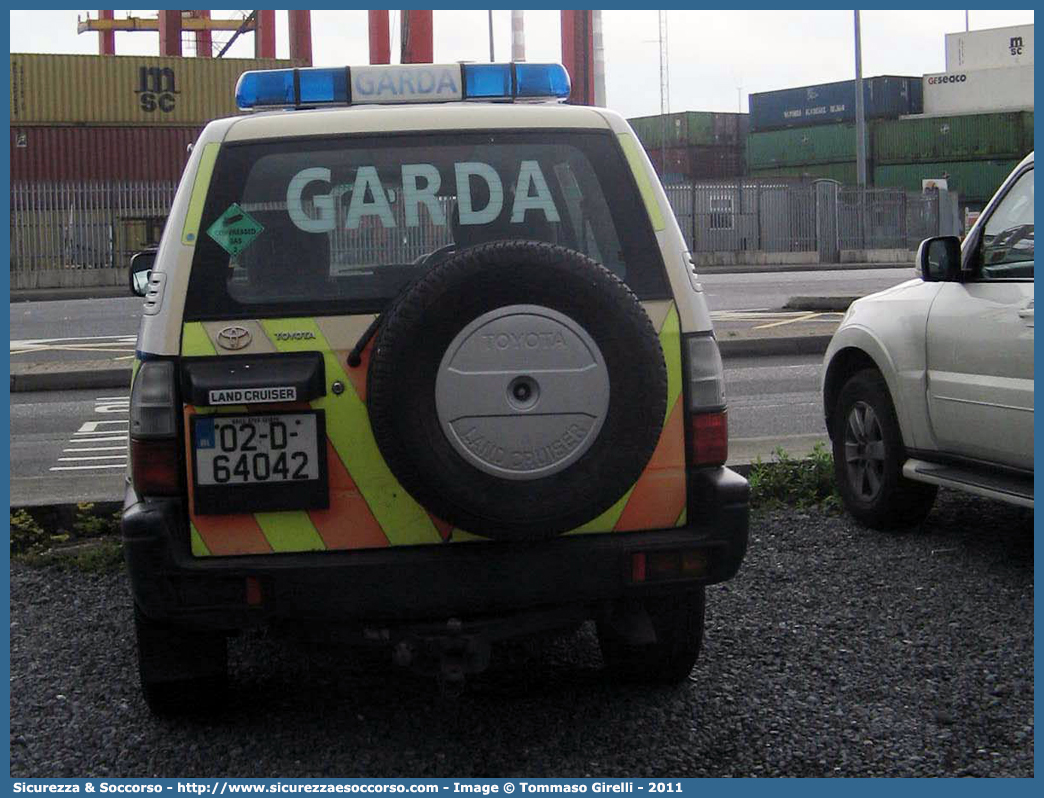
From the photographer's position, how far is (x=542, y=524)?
3.52 metres

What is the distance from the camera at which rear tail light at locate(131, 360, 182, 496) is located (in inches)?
143

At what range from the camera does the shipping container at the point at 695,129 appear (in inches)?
2509

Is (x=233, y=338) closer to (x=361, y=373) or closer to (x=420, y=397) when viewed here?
(x=361, y=373)

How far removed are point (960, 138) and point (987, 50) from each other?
13.8m

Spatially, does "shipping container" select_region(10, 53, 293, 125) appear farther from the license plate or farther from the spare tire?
the spare tire

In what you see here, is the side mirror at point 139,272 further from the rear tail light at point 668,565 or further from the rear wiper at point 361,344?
the rear tail light at point 668,565

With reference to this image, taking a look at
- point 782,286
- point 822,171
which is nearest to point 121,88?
point 782,286

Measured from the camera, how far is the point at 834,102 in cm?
5809

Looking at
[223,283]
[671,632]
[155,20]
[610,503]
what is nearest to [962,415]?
[671,632]

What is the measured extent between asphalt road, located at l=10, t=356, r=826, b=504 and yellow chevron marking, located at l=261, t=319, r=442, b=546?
3256 millimetres

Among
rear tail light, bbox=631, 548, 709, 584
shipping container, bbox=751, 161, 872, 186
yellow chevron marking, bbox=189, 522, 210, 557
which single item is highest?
shipping container, bbox=751, 161, 872, 186

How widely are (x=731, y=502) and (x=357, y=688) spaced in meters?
1.33

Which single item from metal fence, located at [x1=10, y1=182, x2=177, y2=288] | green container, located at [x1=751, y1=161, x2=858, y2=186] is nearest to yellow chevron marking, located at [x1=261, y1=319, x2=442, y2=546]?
metal fence, located at [x1=10, y1=182, x2=177, y2=288]

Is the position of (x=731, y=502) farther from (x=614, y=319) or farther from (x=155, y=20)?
(x=155, y=20)
